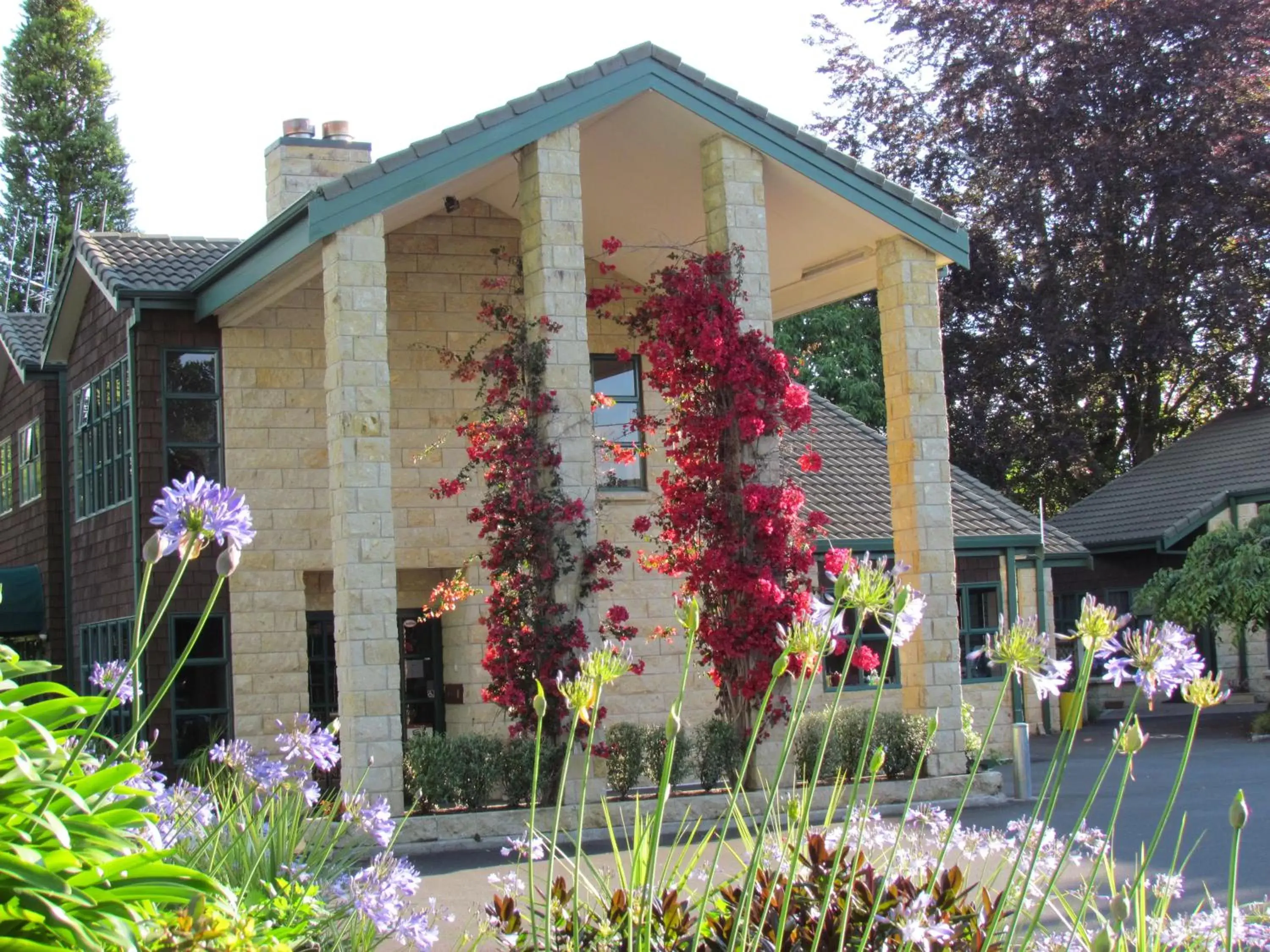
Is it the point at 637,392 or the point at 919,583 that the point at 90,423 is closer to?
the point at 637,392

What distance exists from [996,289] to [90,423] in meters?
19.7

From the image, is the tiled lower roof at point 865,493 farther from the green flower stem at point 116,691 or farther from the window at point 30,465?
the green flower stem at point 116,691

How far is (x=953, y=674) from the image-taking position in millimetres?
14531

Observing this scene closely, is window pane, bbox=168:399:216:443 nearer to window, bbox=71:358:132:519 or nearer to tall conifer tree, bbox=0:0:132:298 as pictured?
window, bbox=71:358:132:519

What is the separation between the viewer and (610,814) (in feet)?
37.4

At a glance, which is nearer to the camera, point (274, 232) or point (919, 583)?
point (274, 232)

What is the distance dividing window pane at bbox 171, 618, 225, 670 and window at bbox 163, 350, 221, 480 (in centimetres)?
152

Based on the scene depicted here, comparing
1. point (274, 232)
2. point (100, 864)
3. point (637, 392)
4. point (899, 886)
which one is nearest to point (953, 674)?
point (637, 392)

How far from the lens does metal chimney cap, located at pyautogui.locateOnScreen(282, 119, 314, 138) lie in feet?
58.5

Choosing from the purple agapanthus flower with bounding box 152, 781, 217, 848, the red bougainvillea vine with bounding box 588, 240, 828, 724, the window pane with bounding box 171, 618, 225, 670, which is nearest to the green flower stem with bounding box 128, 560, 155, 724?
the purple agapanthus flower with bounding box 152, 781, 217, 848

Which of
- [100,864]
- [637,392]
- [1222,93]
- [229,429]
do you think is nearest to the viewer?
[100,864]

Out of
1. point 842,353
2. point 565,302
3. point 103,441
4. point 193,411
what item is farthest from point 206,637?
point 842,353

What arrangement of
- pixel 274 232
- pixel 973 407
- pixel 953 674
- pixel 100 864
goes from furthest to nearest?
pixel 973 407 < pixel 953 674 < pixel 274 232 < pixel 100 864

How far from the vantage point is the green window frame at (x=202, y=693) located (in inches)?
623
